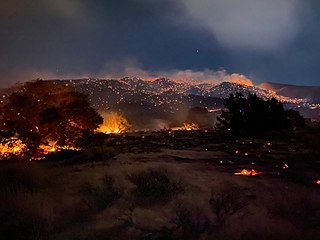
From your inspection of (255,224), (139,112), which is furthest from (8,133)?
(139,112)

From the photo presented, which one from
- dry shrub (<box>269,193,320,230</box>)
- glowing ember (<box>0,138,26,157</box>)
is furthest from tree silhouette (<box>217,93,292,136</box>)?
dry shrub (<box>269,193,320,230</box>)

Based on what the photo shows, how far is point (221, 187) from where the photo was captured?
10.2 metres

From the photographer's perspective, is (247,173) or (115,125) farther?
(115,125)

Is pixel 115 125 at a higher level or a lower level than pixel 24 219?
higher

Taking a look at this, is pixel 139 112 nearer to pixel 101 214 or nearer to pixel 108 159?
pixel 108 159

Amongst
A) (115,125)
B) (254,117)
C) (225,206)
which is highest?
(115,125)

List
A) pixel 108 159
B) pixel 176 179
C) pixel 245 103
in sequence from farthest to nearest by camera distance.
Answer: pixel 245 103 < pixel 108 159 < pixel 176 179

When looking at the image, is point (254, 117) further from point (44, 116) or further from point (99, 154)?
point (44, 116)

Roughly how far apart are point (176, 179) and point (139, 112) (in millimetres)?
61689

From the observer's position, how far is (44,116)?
57.5ft

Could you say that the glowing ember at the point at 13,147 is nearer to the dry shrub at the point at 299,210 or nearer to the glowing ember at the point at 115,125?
the dry shrub at the point at 299,210

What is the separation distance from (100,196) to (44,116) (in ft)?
34.0

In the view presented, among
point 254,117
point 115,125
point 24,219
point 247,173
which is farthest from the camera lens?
point 115,125

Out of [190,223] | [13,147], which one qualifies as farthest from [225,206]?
[13,147]
